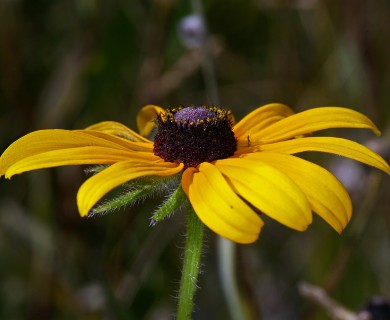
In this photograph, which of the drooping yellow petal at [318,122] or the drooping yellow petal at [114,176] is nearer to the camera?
the drooping yellow petal at [114,176]

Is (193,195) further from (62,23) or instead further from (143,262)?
(62,23)

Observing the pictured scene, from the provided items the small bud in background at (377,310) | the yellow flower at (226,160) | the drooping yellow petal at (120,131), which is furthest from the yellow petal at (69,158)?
the small bud in background at (377,310)

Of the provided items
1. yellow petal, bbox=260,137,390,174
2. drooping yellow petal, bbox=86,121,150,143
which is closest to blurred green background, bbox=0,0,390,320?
drooping yellow petal, bbox=86,121,150,143

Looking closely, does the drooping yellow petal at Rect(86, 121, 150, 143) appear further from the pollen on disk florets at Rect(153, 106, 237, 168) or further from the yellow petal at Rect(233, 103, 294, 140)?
the yellow petal at Rect(233, 103, 294, 140)

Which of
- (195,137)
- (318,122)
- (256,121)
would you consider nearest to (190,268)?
(195,137)

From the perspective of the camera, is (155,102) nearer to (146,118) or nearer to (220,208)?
(146,118)

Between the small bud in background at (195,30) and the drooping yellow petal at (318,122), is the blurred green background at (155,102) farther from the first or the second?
the drooping yellow petal at (318,122)
